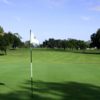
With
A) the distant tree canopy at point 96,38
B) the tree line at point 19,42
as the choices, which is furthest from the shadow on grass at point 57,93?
the distant tree canopy at point 96,38

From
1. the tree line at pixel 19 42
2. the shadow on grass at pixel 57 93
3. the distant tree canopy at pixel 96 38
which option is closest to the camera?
the shadow on grass at pixel 57 93

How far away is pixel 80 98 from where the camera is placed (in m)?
12.4

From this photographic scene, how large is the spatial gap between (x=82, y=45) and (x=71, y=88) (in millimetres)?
179163

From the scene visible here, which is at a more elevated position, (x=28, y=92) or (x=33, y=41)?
(x=33, y=41)

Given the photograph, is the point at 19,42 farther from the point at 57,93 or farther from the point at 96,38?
the point at 57,93

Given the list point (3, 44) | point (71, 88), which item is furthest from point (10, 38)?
point (71, 88)

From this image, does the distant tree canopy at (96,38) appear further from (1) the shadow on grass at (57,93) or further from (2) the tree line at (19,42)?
(1) the shadow on grass at (57,93)

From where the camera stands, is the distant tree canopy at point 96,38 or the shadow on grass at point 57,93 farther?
the distant tree canopy at point 96,38

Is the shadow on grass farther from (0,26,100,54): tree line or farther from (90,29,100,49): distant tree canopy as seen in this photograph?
(90,29,100,49): distant tree canopy

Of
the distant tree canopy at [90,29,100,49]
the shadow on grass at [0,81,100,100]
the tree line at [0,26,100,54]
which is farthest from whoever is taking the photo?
the distant tree canopy at [90,29,100,49]

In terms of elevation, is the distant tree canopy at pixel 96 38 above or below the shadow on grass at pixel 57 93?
above

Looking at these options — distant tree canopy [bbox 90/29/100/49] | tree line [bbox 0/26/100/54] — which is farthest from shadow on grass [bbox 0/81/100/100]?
distant tree canopy [bbox 90/29/100/49]

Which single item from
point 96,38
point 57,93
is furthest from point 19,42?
point 57,93

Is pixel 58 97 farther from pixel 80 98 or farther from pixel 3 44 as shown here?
pixel 3 44
